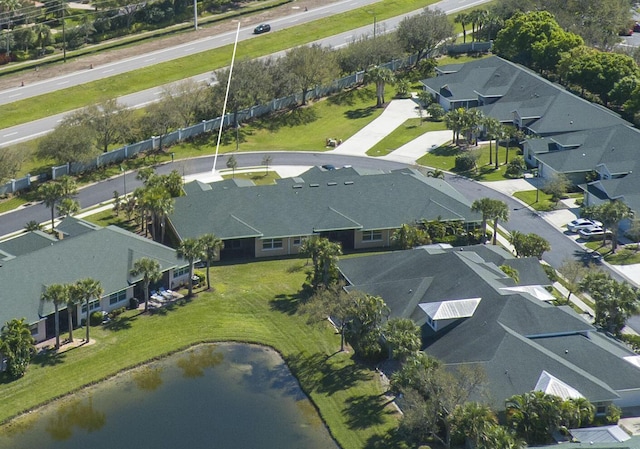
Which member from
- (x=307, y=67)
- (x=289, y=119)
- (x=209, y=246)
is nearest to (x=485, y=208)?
(x=209, y=246)

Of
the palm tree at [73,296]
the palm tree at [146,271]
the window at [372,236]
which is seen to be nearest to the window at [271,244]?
the window at [372,236]

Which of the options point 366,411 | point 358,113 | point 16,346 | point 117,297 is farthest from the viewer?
point 358,113

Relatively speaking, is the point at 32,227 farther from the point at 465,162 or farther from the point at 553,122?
the point at 553,122

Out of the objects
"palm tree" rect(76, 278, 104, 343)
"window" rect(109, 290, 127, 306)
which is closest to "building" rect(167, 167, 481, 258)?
"window" rect(109, 290, 127, 306)

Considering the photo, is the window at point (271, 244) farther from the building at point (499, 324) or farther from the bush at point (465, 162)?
the bush at point (465, 162)

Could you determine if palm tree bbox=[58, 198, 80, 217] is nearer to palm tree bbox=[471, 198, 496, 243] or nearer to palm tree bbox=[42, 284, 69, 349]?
palm tree bbox=[42, 284, 69, 349]
